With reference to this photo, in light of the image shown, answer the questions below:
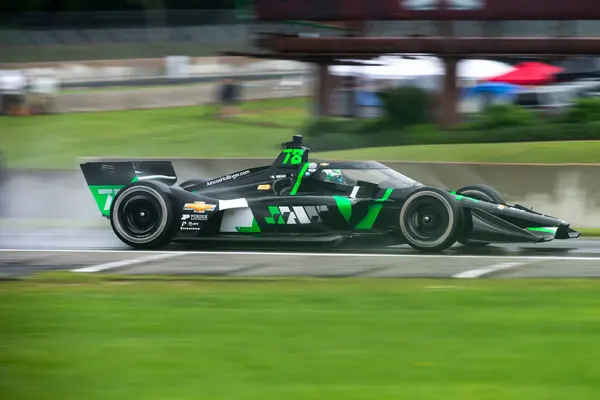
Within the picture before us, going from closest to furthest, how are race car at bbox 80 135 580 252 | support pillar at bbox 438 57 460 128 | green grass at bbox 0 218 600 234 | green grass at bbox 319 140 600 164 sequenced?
race car at bbox 80 135 580 252 → green grass at bbox 0 218 600 234 → green grass at bbox 319 140 600 164 → support pillar at bbox 438 57 460 128

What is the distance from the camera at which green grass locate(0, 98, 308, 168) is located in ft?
85.8

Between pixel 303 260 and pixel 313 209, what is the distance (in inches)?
32.3

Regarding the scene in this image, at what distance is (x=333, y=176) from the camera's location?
483 inches

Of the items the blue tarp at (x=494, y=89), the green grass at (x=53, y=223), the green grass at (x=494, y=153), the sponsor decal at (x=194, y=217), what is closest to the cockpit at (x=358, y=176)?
the sponsor decal at (x=194, y=217)

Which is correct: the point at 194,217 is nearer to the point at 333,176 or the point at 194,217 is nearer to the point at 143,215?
the point at 143,215


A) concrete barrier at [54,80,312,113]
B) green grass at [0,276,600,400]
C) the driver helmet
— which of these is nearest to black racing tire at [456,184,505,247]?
the driver helmet

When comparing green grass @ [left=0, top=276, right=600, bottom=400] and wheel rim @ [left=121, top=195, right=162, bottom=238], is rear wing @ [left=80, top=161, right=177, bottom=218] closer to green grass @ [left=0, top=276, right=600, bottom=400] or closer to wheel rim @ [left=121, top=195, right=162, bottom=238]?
wheel rim @ [left=121, top=195, right=162, bottom=238]

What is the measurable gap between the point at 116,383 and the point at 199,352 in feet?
2.98

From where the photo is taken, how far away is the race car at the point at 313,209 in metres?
11.7

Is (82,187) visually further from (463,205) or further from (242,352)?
(242,352)

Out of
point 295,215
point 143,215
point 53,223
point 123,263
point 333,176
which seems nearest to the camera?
point 123,263

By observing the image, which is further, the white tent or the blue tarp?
the blue tarp

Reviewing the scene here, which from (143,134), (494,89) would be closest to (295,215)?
(494,89)

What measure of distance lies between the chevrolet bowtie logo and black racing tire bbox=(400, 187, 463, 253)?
7.67ft
